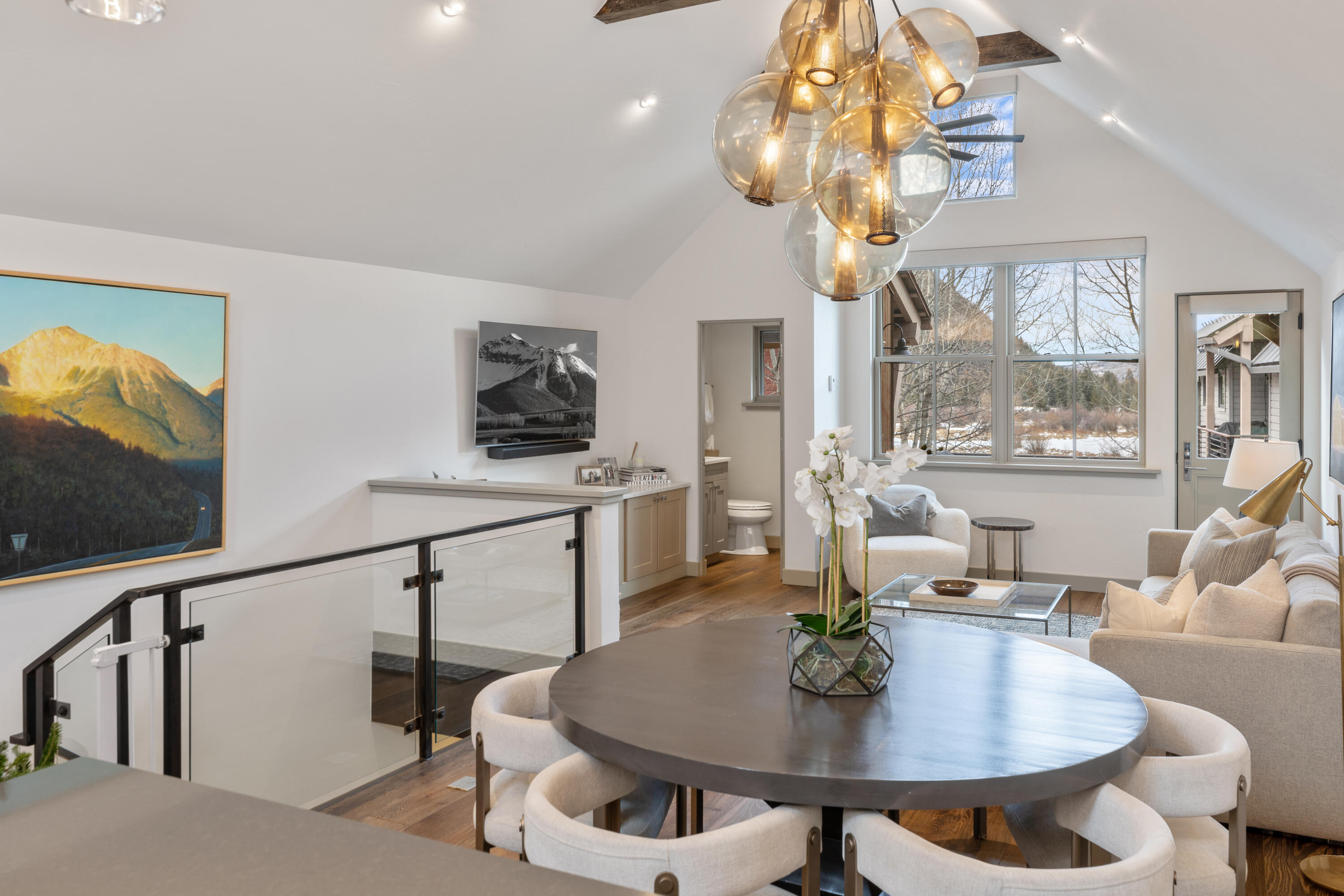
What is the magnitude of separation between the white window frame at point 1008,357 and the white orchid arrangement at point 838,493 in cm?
510

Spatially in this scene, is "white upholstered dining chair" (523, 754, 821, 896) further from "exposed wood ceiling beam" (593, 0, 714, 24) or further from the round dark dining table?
"exposed wood ceiling beam" (593, 0, 714, 24)

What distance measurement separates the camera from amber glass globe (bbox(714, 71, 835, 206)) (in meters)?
1.97

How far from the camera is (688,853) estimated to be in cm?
150

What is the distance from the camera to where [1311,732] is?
2.79 meters

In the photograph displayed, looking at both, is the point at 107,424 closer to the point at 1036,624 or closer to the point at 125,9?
the point at 125,9

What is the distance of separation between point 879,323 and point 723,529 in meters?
2.22

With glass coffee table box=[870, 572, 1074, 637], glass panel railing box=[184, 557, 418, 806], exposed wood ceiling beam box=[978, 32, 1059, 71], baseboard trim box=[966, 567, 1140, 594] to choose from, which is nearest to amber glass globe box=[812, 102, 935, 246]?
glass panel railing box=[184, 557, 418, 806]

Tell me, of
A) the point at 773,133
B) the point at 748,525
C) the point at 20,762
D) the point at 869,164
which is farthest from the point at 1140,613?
the point at 748,525

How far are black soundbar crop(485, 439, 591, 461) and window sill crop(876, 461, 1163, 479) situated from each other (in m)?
2.47

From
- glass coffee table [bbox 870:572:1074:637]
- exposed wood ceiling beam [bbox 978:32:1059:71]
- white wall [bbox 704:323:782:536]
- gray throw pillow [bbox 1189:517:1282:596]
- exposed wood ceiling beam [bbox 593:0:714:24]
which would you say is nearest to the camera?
gray throw pillow [bbox 1189:517:1282:596]

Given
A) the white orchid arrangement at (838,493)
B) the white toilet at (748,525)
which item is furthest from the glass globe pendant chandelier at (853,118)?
the white toilet at (748,525)

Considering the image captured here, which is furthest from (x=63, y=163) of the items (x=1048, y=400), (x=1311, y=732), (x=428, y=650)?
(x=1048, y=400)

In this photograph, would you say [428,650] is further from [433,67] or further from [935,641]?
[433,67]

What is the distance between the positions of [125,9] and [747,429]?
660 centimetres
